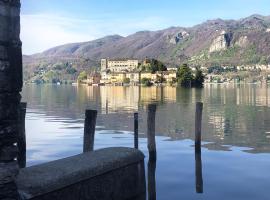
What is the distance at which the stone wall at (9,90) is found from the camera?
31.2 ft

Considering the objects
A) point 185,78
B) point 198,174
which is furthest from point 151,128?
point 185,78

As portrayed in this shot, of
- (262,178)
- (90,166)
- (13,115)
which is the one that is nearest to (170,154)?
(262,178)

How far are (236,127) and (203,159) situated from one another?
55.4 ft

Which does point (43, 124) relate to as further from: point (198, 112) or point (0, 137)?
point (0, 137)

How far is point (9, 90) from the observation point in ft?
31.7

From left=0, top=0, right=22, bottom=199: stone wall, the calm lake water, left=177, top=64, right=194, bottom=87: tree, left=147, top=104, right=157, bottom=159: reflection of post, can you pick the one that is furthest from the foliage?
left=0, top=0, right=22, bottom=199: stone wall

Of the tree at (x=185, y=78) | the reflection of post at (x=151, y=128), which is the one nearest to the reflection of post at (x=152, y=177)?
the reflection of post at (x=151, y=128)

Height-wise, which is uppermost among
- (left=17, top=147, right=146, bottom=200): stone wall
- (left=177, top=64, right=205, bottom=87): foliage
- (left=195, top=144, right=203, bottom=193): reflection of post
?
(left=177, top=64, right=205, bottom=87): foliage

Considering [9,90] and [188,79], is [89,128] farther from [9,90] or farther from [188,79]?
[188,79]

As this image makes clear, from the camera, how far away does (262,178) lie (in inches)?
832

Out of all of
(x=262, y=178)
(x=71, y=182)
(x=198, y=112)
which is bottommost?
(x=262, y=178)

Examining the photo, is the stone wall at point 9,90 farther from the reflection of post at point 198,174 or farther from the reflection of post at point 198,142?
the reflection of post at point 198,142

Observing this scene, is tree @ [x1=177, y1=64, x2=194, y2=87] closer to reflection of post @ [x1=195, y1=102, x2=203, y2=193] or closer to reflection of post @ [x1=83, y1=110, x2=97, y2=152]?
reflection of post @ [x1=195, y1=102, x2=203, y2=193]

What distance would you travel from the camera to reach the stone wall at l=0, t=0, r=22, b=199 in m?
9.52
